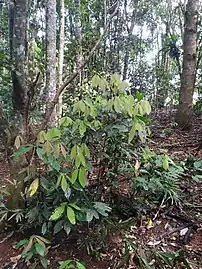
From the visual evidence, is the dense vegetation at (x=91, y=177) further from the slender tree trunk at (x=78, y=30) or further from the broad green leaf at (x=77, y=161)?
the slender tree trunk at (x=78, y=30)

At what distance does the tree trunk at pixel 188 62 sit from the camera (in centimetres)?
492

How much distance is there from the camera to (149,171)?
230cm

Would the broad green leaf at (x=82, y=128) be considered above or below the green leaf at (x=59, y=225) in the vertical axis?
above

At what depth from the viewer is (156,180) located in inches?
86.6

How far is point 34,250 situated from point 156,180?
981mm

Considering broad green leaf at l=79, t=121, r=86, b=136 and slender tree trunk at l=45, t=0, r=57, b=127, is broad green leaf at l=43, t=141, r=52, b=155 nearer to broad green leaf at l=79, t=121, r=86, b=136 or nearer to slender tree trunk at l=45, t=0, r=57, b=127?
broad green leaf at l=79, t=121, r=86, b=136

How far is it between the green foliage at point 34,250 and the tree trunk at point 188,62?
12.8 feet

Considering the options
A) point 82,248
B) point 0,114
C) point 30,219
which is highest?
point 0,114

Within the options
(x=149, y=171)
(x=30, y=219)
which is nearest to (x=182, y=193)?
(x=149, y=171)

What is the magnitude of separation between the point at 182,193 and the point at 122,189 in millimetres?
526

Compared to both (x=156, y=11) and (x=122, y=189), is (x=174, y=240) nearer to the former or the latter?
(x=122, y=189)

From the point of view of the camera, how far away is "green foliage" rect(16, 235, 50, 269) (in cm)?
166

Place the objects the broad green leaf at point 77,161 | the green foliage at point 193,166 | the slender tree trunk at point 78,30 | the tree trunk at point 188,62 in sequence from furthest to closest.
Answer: the slender tree trunk at point 78,30, the tree trunk at point 188,62, the green foliage at point 193,166, the broad green leaf at point 77,161

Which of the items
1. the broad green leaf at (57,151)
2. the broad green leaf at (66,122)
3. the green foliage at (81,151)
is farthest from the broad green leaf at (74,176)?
the broad green leaf at (66,122)
